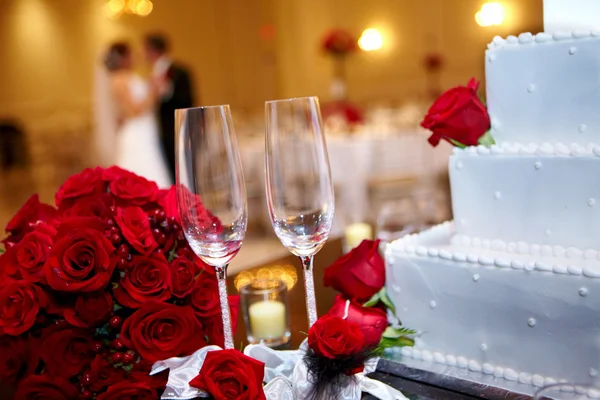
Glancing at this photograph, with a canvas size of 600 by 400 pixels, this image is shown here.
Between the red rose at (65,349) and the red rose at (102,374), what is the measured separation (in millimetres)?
23

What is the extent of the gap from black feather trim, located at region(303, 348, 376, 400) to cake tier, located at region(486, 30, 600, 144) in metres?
0.65

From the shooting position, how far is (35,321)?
3.67 ft

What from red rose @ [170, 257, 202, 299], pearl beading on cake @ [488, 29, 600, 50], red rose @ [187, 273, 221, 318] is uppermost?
pearl beading on cake @ [488, 29, 600, 50]

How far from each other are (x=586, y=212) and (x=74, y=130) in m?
9.68

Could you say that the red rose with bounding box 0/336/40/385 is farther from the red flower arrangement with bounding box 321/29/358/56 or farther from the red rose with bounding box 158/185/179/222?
the red flower arrangement with bounding box 321/29/358/56

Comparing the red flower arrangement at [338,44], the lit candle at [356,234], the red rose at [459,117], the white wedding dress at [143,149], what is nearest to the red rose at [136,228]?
the red rose at [459,117]

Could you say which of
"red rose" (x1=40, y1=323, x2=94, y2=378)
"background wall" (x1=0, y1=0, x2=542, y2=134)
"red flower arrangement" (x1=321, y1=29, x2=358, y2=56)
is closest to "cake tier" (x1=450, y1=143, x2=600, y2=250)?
"red rose" (x1=40, y1=323, x2=94, y2=378)

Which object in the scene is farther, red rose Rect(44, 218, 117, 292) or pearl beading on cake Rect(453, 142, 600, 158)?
pearl beading on cake Rect(453, 142, 600, 158)

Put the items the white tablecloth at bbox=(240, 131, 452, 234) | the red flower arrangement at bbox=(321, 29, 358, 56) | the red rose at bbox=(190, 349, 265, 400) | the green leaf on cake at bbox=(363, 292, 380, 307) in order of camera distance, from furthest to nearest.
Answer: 1. the red flower arrangement at bbox=(321, 29, 358, 56)
2. the white tablecloth at bbox=(240, 131, 452, 234)
3. the green leaf on cake at bbox=(363, 292, 380, 307)
4. the red rose at bbox=(190, 349, 265, 400)

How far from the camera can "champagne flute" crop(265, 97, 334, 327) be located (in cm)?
103

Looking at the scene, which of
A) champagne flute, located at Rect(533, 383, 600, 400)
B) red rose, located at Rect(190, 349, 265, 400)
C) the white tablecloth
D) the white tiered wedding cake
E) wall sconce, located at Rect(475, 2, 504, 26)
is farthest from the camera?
wall sconce, located at Rect(475, 2, 504, 26)

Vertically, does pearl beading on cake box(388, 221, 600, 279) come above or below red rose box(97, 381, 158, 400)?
above

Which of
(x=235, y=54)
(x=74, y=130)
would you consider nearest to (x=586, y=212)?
(x=74, y=130)

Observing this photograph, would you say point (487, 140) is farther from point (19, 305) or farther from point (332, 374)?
point (19, 305)
